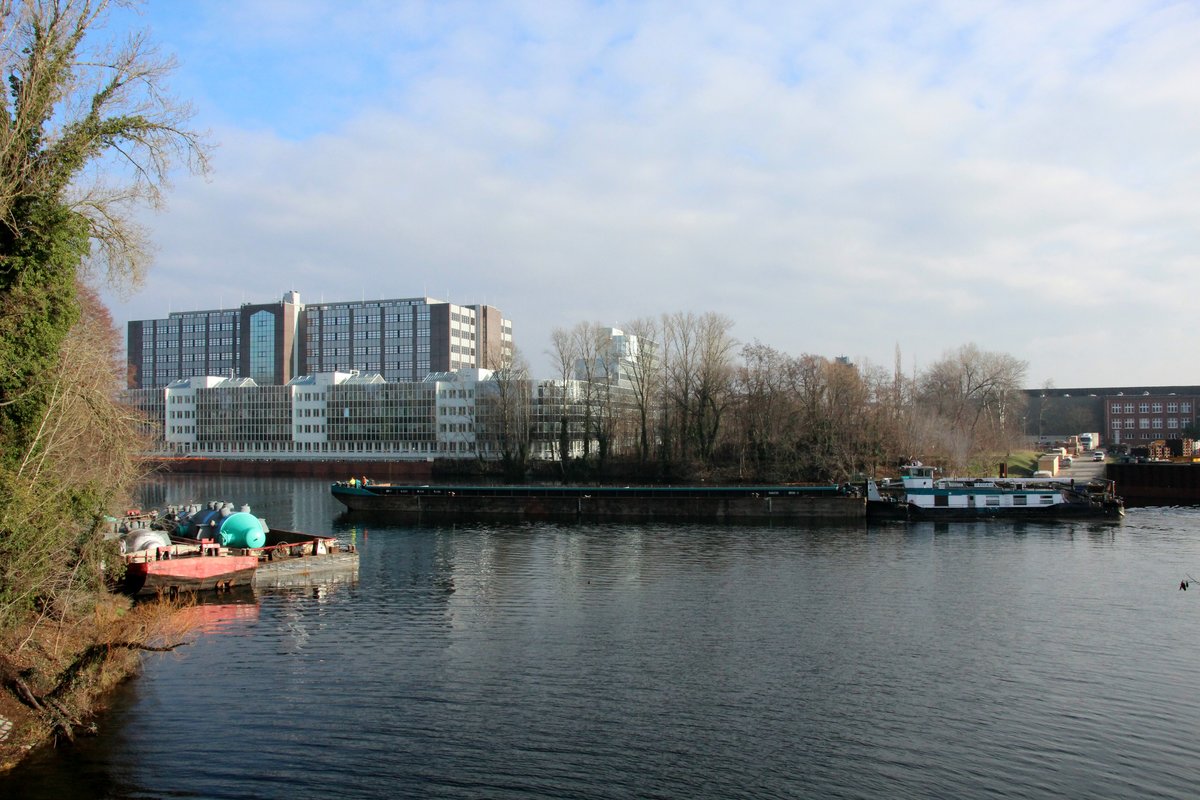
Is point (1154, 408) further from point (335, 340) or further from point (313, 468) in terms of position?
point (335, 340)

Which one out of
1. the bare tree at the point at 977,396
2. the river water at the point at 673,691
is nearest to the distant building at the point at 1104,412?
the bare tree at the point at 977,396

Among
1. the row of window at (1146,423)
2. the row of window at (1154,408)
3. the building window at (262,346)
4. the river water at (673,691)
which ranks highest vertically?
the building window at (262,346)

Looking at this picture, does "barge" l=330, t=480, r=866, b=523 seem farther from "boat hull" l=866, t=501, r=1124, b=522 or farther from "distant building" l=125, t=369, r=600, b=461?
"distant building" l=125, t=369, r=600, b=461

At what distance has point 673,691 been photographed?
22.6 metres

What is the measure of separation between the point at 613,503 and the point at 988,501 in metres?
28.1

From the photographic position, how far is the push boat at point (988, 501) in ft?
209

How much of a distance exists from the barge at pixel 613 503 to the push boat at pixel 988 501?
3.28 m

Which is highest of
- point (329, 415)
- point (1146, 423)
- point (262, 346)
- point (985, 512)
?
point (262, 346)

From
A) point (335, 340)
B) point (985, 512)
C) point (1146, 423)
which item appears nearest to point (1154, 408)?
point (1146, 423)

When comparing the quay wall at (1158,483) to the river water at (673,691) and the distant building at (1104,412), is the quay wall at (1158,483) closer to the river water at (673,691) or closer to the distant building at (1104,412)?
the river water at (673,691)

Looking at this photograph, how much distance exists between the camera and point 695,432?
9300 cm

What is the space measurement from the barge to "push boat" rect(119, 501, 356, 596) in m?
24.8

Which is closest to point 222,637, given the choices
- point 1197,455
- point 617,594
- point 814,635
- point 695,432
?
point 617,594

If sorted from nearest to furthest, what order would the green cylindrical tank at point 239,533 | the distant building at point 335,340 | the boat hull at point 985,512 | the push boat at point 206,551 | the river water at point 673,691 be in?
the river water at point 673,691 < the push boat at point 206,551 < the green cylindrical tank at point 239,533 < the boat hull at point 985,512 < the distant building at point 335,340
